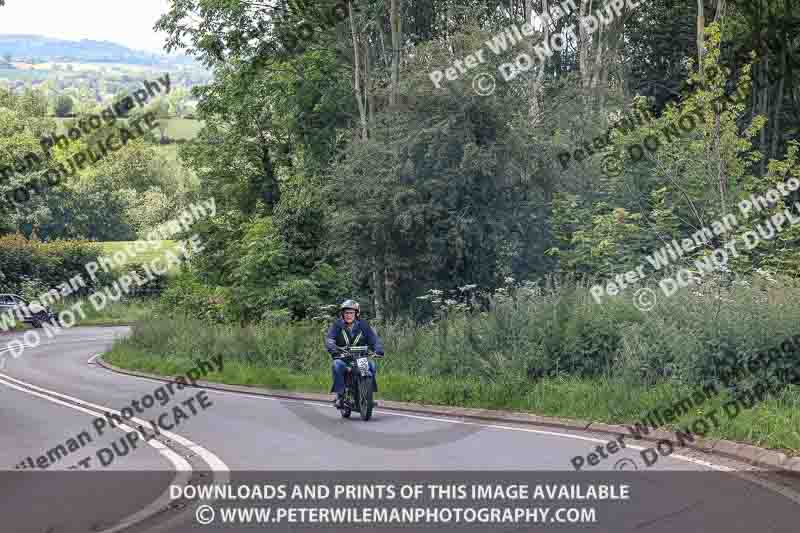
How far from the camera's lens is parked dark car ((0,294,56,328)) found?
61.4m

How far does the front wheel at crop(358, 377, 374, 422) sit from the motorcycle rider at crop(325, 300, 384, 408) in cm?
32

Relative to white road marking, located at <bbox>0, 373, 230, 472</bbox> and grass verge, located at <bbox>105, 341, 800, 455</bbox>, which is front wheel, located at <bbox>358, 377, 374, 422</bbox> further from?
white road marking, located at <bbox>0, 373, 230, 472</bbox>

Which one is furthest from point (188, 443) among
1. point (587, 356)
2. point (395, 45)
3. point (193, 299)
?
point (193, 299)

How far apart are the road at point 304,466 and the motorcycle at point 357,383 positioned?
0.81 ft

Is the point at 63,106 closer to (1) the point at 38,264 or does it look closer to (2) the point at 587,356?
(1) the point at 38,264

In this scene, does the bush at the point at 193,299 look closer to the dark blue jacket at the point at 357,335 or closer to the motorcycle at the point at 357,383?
the dark blue jacket at the point at 357,335

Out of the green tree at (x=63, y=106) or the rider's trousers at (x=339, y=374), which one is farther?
the green tree at (x=63, y=106)

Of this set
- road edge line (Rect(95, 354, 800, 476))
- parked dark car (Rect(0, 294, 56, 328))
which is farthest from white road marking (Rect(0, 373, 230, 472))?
parked dark car (Rect(0, 294, 56, 328))

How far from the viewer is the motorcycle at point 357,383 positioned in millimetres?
17125

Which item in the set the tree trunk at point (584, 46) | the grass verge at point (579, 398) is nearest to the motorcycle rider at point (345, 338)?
the grass verge at point (579, 398)

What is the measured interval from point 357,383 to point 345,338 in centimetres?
78

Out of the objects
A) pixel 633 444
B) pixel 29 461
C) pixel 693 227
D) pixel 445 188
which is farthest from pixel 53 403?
→ pixel 693 227

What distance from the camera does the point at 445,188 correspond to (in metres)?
29.9

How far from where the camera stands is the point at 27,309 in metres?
61.9
